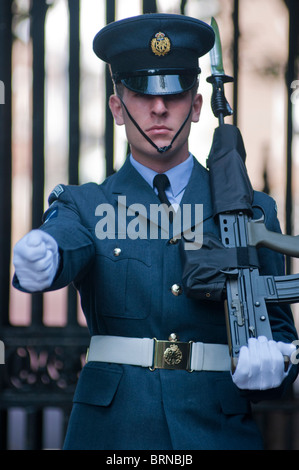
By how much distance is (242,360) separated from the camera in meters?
1.65

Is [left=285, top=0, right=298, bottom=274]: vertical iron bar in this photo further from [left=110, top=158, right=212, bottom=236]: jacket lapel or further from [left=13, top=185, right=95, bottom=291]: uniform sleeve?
[left=13, top=185, right=95, bottom=291]: uniform sleeve

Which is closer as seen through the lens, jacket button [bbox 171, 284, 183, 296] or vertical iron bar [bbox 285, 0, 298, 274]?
jacket button [bbox 171, 284, 183, 296]

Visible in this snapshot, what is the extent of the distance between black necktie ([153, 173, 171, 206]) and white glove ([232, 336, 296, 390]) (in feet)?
1.52

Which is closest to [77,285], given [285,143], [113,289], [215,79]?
[113,289]

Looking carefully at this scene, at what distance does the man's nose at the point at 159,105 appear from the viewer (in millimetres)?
1911

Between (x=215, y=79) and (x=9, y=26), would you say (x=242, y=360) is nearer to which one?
(x=215, y=79)

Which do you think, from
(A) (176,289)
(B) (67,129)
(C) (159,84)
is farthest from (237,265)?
(B) (67,129)

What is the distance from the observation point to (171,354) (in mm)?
1832

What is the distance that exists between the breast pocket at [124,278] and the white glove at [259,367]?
0.30 meters

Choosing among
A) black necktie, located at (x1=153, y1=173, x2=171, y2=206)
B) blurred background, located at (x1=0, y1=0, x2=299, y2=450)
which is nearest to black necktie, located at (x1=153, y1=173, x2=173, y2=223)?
black necktie, located at (x1=153, y1=173, x2=171, y2=206)

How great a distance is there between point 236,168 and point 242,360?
0.55 m

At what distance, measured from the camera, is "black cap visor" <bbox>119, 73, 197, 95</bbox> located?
1922 mm

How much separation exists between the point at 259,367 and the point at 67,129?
2177mm

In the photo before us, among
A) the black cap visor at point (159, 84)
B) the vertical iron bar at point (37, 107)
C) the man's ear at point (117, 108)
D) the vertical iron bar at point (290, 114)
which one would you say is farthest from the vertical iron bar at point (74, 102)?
the black cap visor at point (159, 84)
